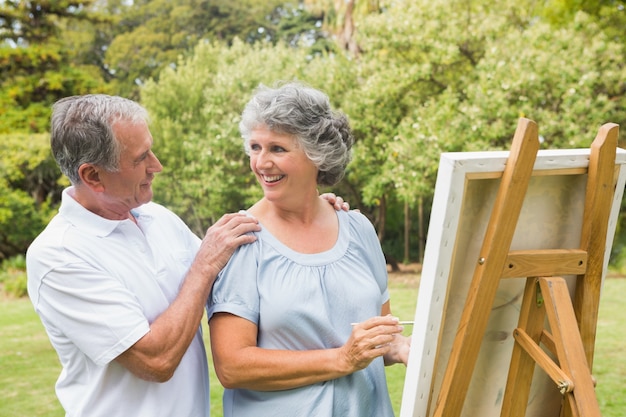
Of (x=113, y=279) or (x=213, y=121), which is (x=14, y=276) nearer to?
(x=213, y=121)

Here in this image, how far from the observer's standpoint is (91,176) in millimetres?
2055

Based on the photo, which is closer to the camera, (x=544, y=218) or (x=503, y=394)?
(x=544, y=218)

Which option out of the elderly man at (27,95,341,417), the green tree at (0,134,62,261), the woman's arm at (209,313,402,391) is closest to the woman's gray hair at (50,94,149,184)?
the elderly man at (27,95,341,417)

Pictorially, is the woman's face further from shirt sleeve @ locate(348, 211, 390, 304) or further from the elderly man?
shirt sleeve @ locate(348, 211, 390, 304)

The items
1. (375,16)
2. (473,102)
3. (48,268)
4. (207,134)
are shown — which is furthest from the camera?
(207,134)

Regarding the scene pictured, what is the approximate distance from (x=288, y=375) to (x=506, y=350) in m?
0.61

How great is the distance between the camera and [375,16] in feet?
40.3

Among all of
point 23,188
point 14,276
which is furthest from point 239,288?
point 23,188

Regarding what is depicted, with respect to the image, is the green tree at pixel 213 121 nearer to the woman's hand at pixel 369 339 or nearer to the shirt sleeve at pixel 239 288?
the shirt sleeve at pixel 239 288

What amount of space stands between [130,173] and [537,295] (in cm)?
114

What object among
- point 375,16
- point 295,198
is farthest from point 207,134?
point 295,198

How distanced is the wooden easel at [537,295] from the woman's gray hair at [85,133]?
1001 millimetres

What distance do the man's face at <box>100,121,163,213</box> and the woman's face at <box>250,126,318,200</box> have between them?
0.30 meters

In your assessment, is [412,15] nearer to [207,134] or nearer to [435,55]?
[435,55]
